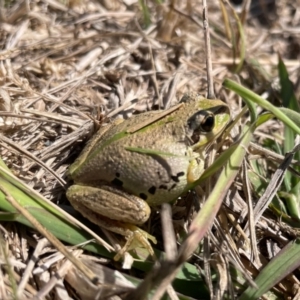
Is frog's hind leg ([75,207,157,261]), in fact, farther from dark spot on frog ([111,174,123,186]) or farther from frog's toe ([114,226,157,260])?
dark spot on frog ([111,174,123,186])

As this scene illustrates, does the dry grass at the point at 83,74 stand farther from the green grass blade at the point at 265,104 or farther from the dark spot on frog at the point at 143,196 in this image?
the green grass blade at the point at 265,104

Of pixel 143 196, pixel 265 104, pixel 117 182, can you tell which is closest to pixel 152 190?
pixel 143 196

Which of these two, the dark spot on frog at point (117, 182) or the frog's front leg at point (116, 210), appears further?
the dark spot on frog at point (117, 182)

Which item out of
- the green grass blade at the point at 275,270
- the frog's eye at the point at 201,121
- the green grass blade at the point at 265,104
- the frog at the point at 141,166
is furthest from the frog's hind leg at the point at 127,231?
the green grass blade at the point at 265,104

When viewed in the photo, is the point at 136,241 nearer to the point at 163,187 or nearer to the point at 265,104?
the point at 163,187

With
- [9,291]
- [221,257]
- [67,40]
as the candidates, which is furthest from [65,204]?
[67,40]

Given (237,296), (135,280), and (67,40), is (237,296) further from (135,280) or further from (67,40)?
(67,40)
